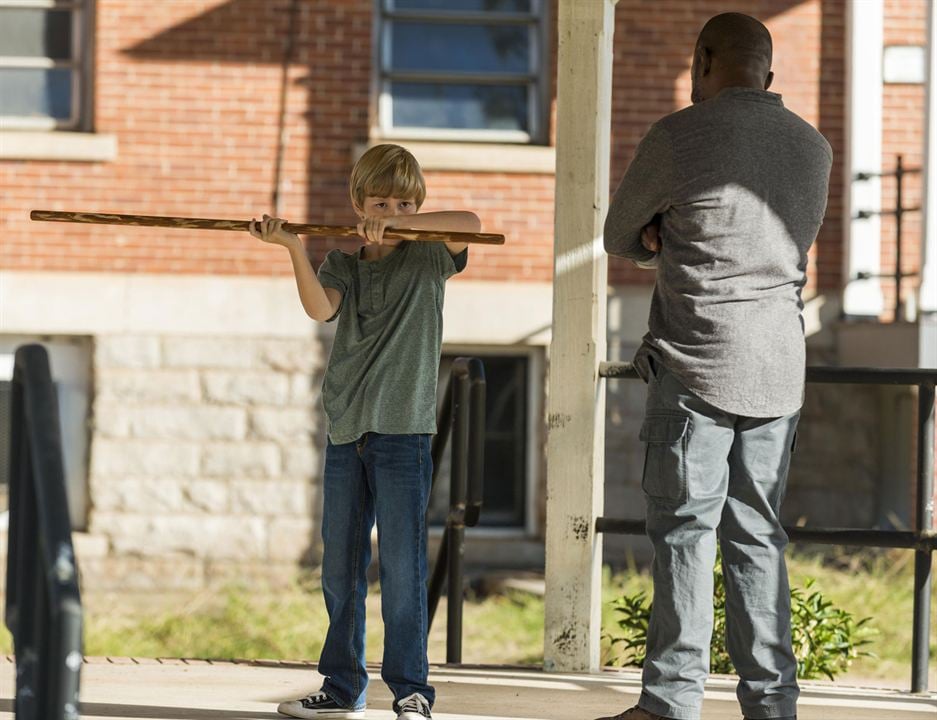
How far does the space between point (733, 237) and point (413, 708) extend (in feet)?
4.33

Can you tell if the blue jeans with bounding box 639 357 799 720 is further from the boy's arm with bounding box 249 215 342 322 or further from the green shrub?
the green shrub

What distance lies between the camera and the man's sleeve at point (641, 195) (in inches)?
123

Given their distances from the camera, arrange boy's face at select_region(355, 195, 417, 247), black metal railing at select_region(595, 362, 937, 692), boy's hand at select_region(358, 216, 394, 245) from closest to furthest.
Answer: boy's hand at select_region(358, 216, 394, 245) → boy's face at select_region(355, 195, 417, 247) → black metal railing at select_region(595, 362, 937, 692)

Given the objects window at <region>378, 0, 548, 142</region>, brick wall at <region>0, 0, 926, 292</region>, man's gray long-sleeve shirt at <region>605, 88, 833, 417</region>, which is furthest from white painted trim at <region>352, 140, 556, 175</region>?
man's gray long-sleeve shirt at <region>605, 88, 833, 417</region>

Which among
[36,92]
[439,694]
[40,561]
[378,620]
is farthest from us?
[36,92]

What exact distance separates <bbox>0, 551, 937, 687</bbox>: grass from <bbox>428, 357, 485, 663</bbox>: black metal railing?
5.90 ft

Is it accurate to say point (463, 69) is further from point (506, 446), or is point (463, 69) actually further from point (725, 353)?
point (725, 353)

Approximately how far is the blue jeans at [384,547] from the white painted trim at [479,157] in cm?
482

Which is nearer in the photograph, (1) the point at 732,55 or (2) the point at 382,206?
(1) the point at 732,55

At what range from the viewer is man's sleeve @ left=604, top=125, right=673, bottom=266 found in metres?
3.13

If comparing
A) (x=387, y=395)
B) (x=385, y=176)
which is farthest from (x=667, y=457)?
(x=385, y=176)

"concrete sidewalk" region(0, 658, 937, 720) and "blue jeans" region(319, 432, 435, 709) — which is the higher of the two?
"blue jeans" region(319, 432, 435, 709)

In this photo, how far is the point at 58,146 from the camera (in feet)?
26.6

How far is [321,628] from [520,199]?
Result: 2734 mm
